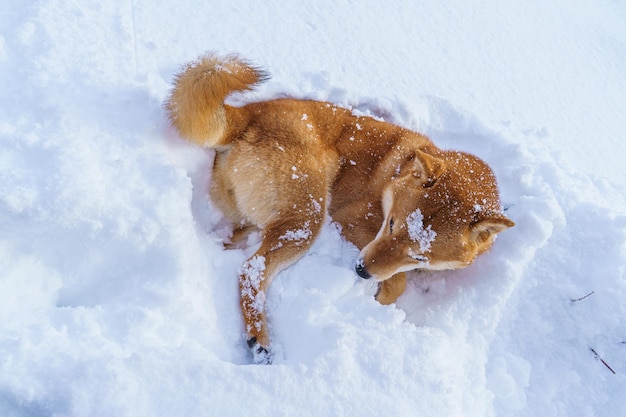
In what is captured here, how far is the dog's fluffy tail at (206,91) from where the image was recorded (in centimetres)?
291

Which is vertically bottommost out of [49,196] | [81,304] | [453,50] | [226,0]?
[81,304]

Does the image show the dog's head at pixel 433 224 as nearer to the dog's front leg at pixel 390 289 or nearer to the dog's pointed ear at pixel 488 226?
the dog's pointed ear at pixel 488 226

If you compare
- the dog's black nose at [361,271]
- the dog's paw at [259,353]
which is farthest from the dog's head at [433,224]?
the dog's paw at [259,353]

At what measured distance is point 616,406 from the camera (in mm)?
2760

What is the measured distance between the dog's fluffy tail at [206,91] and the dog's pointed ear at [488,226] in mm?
1803

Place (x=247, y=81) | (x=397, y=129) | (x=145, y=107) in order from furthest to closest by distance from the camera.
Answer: (x=397, y=129) → (x=145, y=107) → (x=247, y=81)

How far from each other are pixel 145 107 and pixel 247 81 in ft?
2.73

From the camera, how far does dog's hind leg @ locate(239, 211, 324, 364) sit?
108 inches

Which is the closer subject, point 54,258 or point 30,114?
point 54,258

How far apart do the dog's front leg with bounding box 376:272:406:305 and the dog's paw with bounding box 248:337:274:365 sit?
97 centimetres

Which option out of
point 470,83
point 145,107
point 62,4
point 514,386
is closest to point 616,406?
point 514,386

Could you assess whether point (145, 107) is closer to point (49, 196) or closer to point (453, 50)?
point (49, 196)

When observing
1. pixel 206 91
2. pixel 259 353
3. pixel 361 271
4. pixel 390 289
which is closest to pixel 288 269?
pixel 361 271

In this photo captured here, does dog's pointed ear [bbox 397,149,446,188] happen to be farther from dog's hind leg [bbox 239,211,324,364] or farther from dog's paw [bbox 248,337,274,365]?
dog's paw [bbox 248,337,274,365]
